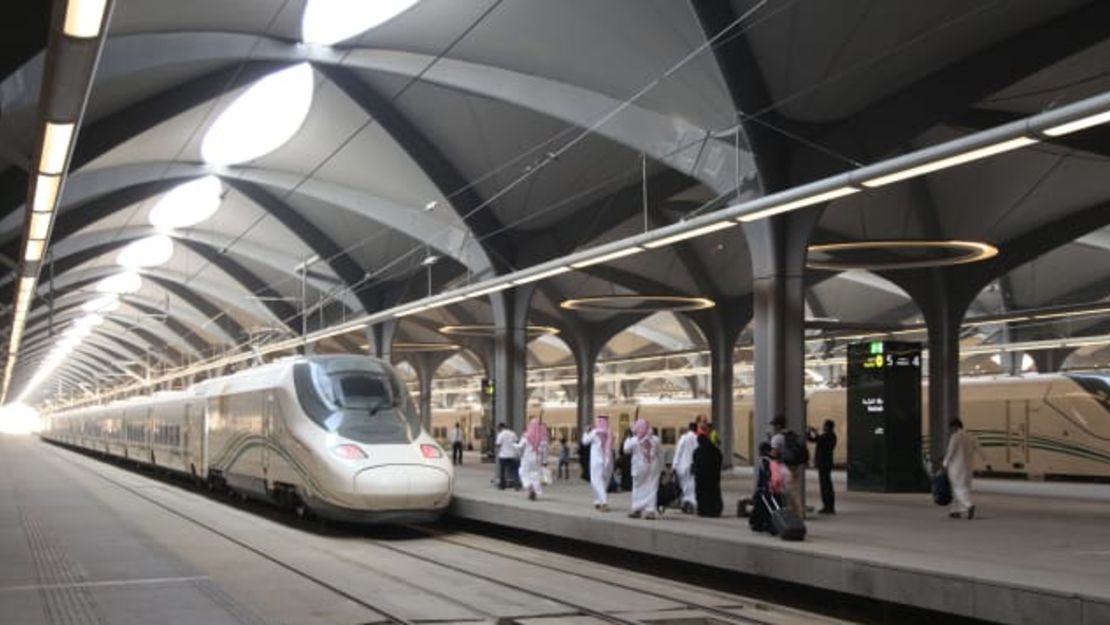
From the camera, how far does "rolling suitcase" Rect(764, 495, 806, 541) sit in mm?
14672

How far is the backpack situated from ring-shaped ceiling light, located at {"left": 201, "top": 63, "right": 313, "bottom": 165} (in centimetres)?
1572

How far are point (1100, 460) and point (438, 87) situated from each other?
22224mm

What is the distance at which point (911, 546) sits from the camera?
14.1 metres

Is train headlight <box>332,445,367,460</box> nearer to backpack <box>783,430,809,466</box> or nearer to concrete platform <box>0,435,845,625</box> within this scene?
concrete platform <box>0,435,845,625</box>

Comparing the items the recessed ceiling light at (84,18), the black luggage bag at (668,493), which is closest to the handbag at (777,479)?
the black luggage bag at (668,493)

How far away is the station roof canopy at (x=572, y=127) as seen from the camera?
19.1 m

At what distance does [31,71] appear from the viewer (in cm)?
2033

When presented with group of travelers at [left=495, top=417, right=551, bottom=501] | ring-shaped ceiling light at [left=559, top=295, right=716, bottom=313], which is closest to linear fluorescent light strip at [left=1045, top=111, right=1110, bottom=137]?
group of travelers at [left=495, top=417, right=551, bottom=501]

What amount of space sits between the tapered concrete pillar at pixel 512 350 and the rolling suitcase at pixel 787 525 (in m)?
17.9

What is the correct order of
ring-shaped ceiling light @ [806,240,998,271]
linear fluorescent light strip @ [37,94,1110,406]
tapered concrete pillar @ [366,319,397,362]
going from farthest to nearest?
tapered concrete pillar @ [366,319,397,362], ring-shaped ceiling light @ [806,240,998,271], linear fluorescent light strip @ [37,94,1110,406]

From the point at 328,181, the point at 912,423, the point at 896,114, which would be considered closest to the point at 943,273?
Result: the point at 912,423

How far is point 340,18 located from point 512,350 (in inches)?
432

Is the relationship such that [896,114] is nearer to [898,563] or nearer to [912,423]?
[912,423]

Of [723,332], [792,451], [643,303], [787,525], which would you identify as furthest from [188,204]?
[787,525]
